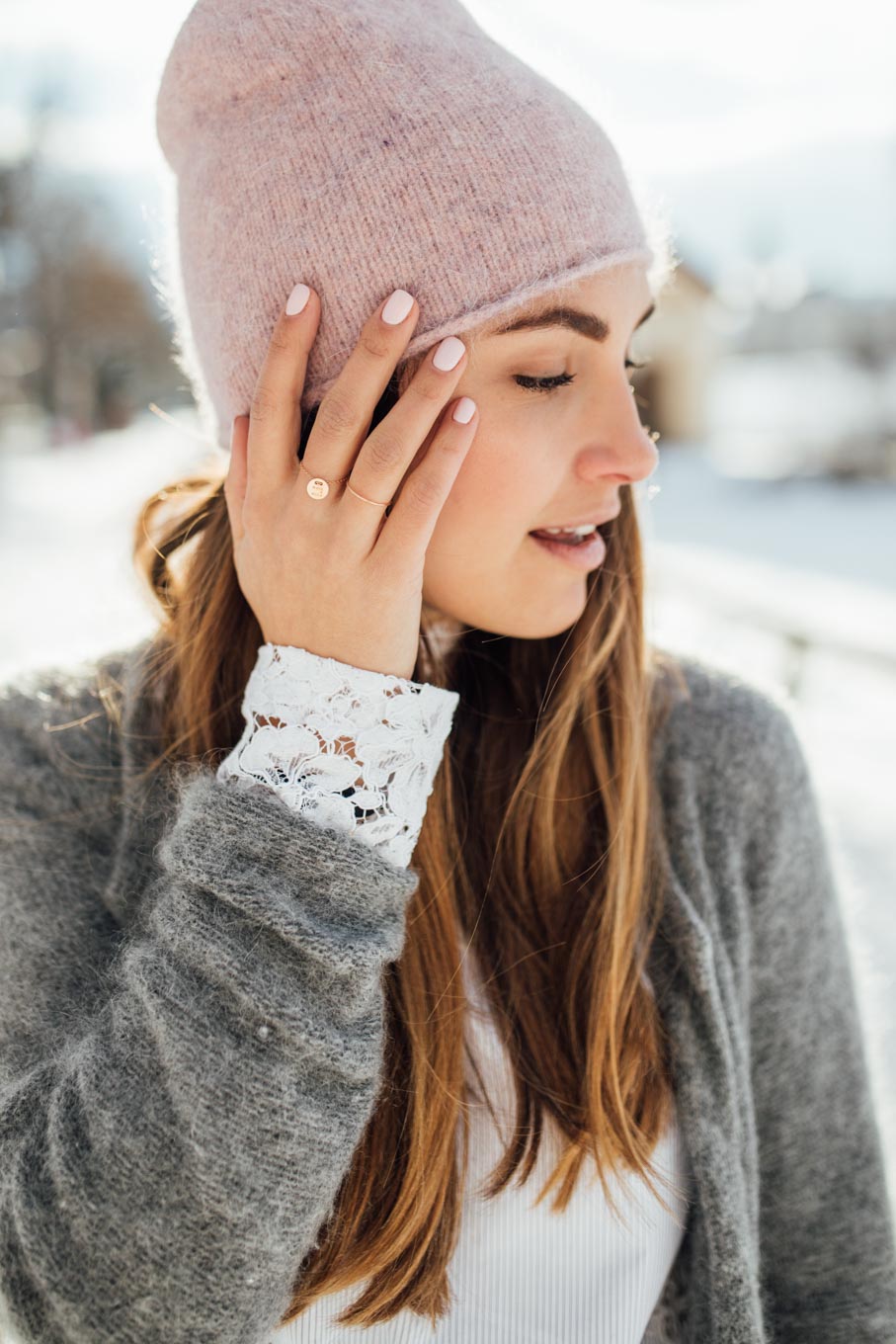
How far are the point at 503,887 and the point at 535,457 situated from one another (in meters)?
0.64

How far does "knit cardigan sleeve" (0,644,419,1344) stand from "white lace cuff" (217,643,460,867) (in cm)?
3

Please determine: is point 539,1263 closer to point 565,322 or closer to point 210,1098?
point 210,1098

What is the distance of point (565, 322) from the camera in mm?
1280

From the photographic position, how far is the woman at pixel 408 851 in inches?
42.2

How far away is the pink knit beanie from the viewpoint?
4.09 feet

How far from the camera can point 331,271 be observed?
126cm

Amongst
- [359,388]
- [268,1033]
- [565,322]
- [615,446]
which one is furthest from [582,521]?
[268,1033]

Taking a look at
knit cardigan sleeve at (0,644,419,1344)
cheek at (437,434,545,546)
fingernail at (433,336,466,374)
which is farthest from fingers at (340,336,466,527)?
knit cardigan sleeve at (0,644,419,1344)

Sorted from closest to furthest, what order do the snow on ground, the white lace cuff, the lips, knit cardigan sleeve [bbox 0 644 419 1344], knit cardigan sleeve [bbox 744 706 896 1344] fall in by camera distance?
knit cardigan sleeve [bbox 0 644 419 1344] → the white lace cuff → the lips → knit cardigan sleeve [bbox 744 706 896 1344] → the snow on ground

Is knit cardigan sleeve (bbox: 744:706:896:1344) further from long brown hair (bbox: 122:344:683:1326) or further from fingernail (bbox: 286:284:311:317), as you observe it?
fingernail (bbox: 286:284:311:317)

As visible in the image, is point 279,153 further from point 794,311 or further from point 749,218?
point 749,218

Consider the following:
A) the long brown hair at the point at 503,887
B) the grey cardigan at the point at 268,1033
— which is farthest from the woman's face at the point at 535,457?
the grey cardigan at the point at 268,1033

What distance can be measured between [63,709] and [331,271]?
743 millimetres

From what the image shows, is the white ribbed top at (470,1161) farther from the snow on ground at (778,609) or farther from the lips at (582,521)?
the snow on ground at (778,609)
